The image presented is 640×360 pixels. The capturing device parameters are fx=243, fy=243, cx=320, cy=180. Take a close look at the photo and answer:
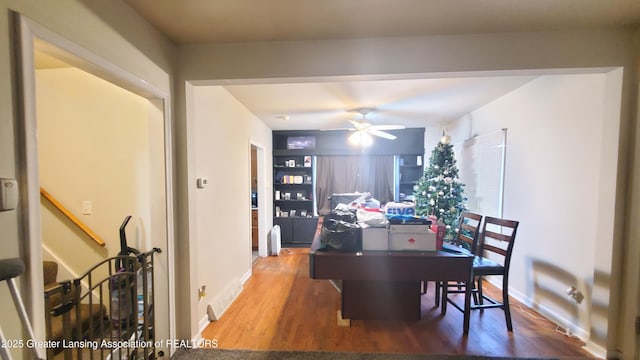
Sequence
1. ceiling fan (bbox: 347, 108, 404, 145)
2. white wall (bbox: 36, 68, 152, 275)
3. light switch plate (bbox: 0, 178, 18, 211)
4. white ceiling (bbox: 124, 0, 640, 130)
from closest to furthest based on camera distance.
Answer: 1. light switch plate (bbox: 0, 178, 18, 211)
2. white ceiling (bbox: 124, 0, 640, 130)
3. white wall (bbox: 36, 68, 152, 275)
4. ceiling fan (bbox: 347, 108, 404, 145)

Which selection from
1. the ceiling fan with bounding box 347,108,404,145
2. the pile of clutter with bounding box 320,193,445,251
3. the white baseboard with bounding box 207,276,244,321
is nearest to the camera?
the pile of clutter with bounding box 320,193,445,251

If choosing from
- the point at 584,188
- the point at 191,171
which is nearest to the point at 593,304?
the point at 584,188

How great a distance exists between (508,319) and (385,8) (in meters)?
2.83

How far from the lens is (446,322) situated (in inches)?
95.3

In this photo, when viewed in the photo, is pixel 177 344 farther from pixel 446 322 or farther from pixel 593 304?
pixel 593 304

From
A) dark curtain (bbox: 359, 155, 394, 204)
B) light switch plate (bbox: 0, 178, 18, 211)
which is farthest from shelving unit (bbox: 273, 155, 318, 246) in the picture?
light switch plate (bbox: 0, 178, 18, 211)

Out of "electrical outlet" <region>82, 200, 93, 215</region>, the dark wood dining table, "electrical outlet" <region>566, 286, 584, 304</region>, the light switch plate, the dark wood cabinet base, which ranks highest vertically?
the light switch plate

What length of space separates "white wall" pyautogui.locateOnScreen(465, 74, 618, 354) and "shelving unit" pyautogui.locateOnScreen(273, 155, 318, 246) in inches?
134

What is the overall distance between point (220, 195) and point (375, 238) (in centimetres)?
176

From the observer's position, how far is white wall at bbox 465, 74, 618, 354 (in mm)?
2013

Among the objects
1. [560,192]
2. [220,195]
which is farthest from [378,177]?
[220,195]

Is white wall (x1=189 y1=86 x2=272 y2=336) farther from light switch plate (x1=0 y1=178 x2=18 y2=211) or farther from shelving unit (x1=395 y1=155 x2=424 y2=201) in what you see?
shelving unit (x1=395 y1=155 x2=424 y2=201)

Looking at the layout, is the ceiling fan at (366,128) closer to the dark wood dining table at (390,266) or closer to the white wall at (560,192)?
the white wall at (560,192)

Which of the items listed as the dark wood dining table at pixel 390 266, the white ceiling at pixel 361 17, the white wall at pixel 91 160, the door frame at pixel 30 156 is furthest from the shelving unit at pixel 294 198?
the door frame at pixel 30 156
